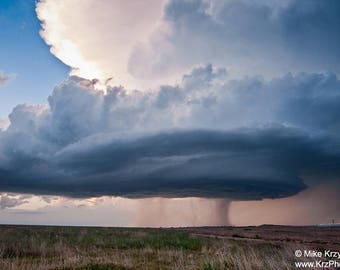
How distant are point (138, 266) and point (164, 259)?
3.19 metres

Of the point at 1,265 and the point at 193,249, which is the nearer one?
the point at 1,265

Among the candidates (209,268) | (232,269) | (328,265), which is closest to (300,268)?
(328,265)

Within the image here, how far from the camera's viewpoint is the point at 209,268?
14.9 m

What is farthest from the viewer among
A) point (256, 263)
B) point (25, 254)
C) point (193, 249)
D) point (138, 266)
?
point (193, 249)

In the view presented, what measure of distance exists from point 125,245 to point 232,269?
1731cm

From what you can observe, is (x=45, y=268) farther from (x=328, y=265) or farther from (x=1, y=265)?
(x=328, y=265)

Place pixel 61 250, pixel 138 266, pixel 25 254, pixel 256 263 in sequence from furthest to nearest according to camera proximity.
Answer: pixel 61 250
pixel 25 254
pixel 138 266
pixel 256 263

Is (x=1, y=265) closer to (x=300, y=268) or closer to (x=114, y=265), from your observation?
(x=114, y=265)

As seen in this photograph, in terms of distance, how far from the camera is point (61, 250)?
24172 millimetres

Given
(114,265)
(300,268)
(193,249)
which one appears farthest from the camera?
(193,249)

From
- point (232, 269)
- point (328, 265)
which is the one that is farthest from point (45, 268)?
point (328, 265)

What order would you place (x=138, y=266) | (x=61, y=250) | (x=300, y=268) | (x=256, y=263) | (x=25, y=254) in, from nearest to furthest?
(x=300, y=268)
(x=256, y=263)
(x=138, y=266)
(x=25, y=254)
(x=61, y=250)

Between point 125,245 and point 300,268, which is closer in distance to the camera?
point 300,268

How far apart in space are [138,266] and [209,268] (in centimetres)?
469
